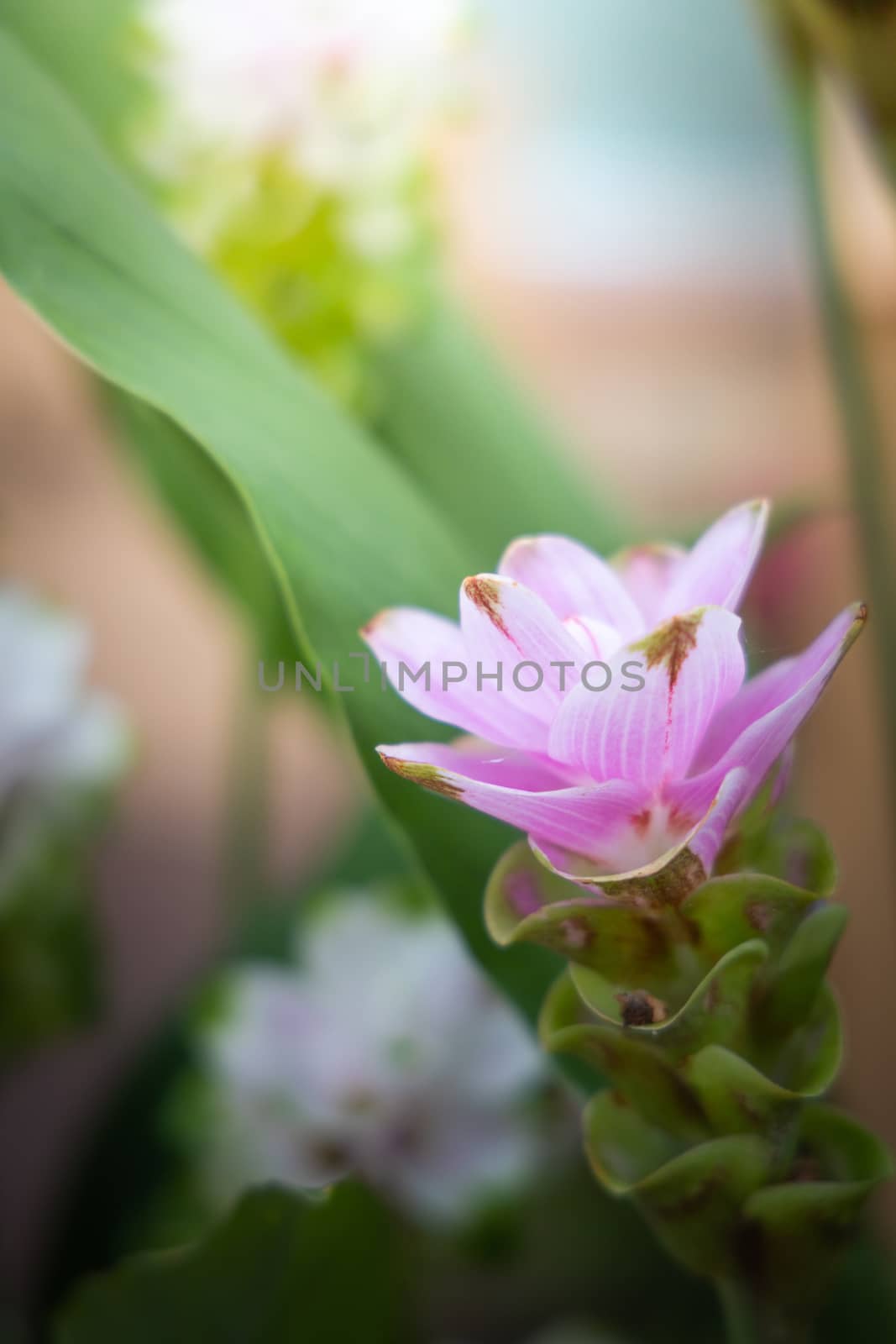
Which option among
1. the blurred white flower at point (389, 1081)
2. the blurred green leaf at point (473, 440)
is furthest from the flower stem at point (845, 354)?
the blurred white flower at point (389, 1081)

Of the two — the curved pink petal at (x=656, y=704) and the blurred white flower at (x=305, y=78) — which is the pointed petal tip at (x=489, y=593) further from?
the blurred white flower at (x=305, y=78)

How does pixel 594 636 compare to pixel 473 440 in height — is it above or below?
below

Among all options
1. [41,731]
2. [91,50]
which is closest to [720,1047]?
[41,731]

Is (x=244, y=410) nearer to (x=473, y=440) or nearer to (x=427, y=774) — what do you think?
(x=427, y=774)

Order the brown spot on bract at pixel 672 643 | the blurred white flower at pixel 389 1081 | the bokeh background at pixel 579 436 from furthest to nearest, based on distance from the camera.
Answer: the bokeh background at pixel 579 436 → the blurred white flower at pixel 389 1081 → the brown spot on bract at pixel 672 643

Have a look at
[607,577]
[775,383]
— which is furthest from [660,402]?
[607,577]

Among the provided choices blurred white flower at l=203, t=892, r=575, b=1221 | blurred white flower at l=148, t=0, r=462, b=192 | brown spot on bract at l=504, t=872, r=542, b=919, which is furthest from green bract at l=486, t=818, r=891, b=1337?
blurred white flower at l=148, t=0, r=462, b=192

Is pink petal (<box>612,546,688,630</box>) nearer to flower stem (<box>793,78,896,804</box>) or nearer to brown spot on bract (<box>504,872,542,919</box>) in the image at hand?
brown spot on bract (<box>504,872,542,919</box>)
